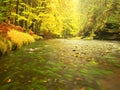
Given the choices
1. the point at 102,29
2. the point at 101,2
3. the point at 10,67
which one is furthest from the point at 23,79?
the point at 101,2

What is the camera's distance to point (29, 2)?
22359 mm

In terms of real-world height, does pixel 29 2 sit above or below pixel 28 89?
above

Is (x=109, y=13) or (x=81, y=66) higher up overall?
(x=109, y=13)

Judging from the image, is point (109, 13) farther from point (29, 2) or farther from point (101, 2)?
point (29, 2)

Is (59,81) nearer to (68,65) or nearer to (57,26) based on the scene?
(68,65)

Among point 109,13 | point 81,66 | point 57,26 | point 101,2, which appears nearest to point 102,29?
point 109,13

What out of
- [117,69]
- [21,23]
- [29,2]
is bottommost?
[117,69]

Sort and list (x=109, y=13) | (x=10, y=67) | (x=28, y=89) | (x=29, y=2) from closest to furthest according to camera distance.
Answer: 1. (x=28, y=89)
2. (x=10, y=67)
3. (x=29, y=2)
4. (x=109, y=13)

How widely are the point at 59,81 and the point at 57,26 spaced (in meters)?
22.9

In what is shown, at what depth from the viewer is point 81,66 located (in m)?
7.23

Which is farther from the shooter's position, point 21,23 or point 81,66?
point 21,23

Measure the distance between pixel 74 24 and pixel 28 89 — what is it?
121ft

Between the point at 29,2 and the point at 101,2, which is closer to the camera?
the point at 29,2

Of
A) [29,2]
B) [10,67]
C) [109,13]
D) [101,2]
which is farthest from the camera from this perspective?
[101,2]
